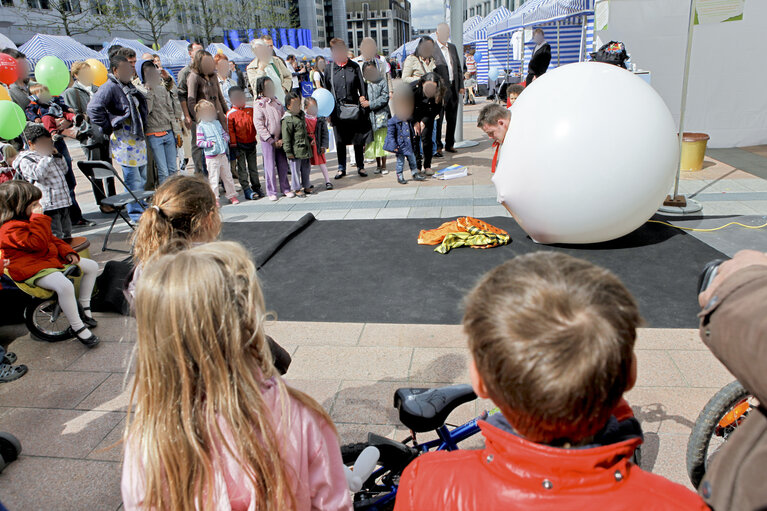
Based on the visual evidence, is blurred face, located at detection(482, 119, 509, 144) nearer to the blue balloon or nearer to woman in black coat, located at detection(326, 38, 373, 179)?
woman in black coat, located at detection(326, 38, 373, 179)

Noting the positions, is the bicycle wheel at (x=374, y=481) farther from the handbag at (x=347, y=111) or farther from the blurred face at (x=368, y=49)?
the blurred face at (x=368, y=49)

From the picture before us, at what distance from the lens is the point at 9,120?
5766 millimetres

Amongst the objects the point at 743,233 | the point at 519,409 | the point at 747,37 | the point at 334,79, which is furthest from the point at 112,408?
the point at 747,37

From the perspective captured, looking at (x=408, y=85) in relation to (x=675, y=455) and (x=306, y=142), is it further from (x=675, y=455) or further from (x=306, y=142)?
(x=675, y=455)

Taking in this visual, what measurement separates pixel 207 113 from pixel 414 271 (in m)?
4.28

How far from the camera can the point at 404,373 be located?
3.49m

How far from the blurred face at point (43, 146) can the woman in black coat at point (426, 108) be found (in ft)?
17.1

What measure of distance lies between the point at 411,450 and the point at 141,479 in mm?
1181

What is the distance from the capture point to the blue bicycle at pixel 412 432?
2.00 meters

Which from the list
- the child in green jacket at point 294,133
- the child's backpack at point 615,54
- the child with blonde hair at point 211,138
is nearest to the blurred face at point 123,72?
the child with blonde hair at point 211,138

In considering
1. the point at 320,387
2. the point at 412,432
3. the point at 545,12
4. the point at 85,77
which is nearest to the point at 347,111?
the point at 85,77

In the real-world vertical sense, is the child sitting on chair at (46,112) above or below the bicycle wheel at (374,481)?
above

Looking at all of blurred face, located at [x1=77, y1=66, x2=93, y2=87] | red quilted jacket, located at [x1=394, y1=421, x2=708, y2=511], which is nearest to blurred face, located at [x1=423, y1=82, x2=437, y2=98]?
blurred face, located at [x1=77, y1=66, x2=93, y2=87]

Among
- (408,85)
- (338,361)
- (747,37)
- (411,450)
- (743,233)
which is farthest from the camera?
(747,37)
